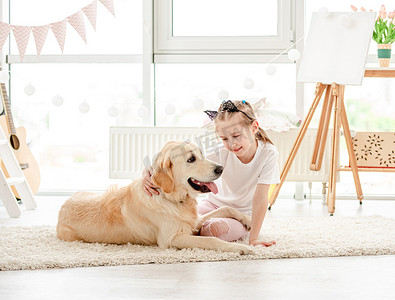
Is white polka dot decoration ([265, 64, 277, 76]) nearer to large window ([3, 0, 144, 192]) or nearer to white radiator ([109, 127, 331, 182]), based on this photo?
white radiator ([109, 127, 331, 182])

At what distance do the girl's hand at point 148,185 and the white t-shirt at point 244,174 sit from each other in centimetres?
36

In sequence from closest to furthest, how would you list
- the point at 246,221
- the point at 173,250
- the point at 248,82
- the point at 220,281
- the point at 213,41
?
the point at 220,281 < the point at 173,250 < the point at 246,221 < the point at 248,82 < the point at 213,41

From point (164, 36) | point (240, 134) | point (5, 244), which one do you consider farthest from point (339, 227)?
point (164, 36)

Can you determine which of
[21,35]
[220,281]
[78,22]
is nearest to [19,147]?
[21,35]

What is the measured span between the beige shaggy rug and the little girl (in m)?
0.17

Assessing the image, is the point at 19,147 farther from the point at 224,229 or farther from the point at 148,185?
the point at 224,229

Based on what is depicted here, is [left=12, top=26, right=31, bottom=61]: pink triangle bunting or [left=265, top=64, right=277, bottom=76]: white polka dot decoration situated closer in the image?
[left=12, top=26, right=31, bottom=61]: pink triangle bunting

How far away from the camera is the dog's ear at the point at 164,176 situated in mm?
2139

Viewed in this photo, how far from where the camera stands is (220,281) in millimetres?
1697

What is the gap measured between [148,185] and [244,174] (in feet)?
1.57

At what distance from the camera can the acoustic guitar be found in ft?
12.9

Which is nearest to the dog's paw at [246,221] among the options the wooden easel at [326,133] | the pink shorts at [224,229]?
the pink shorts at [224,229]

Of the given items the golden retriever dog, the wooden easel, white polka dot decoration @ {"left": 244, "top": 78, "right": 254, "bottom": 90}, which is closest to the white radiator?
the wooden easel

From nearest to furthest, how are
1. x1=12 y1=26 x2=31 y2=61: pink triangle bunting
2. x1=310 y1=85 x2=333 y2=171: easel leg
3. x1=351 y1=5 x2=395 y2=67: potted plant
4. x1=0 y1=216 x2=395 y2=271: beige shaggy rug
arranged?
x1=0 y1=216 x2=395 y2=271: beige shaggy rug → x1=12 y1=26 x2=31 y2=61: pink triangle bunting → x1=310 y1=85 x2=333 y2=171: easel leg → x1=351 y1=5 x2=395 y2=67: potted plant
